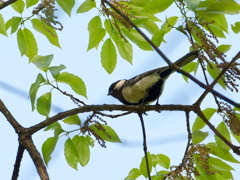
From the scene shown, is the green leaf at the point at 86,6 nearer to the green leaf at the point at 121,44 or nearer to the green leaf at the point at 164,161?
the green leaf at the point at 121,44

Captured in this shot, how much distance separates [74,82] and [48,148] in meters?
0.38

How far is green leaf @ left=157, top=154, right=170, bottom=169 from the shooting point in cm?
233

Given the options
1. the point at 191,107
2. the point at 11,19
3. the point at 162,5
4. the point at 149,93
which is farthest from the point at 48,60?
the point at 149,93

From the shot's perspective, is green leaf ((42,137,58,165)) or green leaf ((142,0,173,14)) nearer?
green leaf ((142,0,173,14))

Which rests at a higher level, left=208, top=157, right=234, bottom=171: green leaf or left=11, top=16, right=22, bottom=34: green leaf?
left=11, top=16, right=22, bottom=34: green leaf

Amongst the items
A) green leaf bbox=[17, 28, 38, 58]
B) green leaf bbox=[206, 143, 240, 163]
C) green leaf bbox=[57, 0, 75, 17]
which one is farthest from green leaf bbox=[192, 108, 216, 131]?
green leaf bbox=[17, 28, 38, 58]

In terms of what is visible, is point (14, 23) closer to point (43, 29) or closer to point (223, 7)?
point (43, 29)

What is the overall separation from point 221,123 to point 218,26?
534mm

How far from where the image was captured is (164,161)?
234 cm

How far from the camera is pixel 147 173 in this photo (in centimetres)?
212

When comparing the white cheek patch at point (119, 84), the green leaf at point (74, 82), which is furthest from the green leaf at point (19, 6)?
the white cheek patch at point (119, 84)

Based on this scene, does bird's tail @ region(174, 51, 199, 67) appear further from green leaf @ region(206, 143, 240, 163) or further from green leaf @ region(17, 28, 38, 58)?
green leaf @ region(17, 28, 38, 58)

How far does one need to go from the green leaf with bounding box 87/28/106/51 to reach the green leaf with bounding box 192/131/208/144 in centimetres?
76

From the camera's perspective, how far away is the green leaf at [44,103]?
7.07 ft
